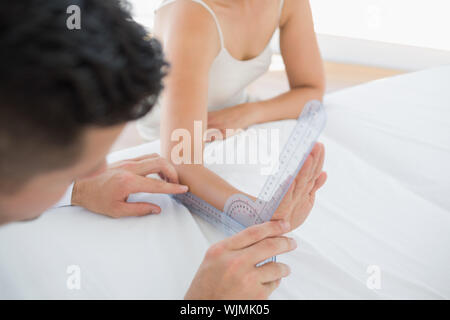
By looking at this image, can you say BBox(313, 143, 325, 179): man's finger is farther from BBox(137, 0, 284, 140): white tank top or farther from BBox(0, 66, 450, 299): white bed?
BBox(137, 0, 284, 140): white tank top

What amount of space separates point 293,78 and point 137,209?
852 mm

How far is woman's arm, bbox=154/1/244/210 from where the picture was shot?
105 cm

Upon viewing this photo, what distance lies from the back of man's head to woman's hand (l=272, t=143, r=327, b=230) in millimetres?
384

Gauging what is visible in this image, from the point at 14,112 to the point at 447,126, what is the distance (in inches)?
52.0

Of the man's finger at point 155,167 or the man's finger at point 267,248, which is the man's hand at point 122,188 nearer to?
the man's finger at point 155,167

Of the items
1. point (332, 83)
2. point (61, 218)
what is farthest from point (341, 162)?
point (332, 83)

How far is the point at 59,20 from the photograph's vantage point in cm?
44

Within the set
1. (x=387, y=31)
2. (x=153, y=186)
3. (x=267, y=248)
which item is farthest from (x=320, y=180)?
(x=387, y=31)

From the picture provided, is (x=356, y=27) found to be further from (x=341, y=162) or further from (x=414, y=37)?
(x=341, y=162)

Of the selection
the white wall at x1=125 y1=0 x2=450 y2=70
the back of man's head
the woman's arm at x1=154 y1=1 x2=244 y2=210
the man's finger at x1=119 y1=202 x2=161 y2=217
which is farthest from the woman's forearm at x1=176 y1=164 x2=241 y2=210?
the white wall at x1=125 y1=0 x2=450 y2=70

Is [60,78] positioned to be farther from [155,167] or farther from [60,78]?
[155,167]

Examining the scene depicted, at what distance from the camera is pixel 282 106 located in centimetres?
145
